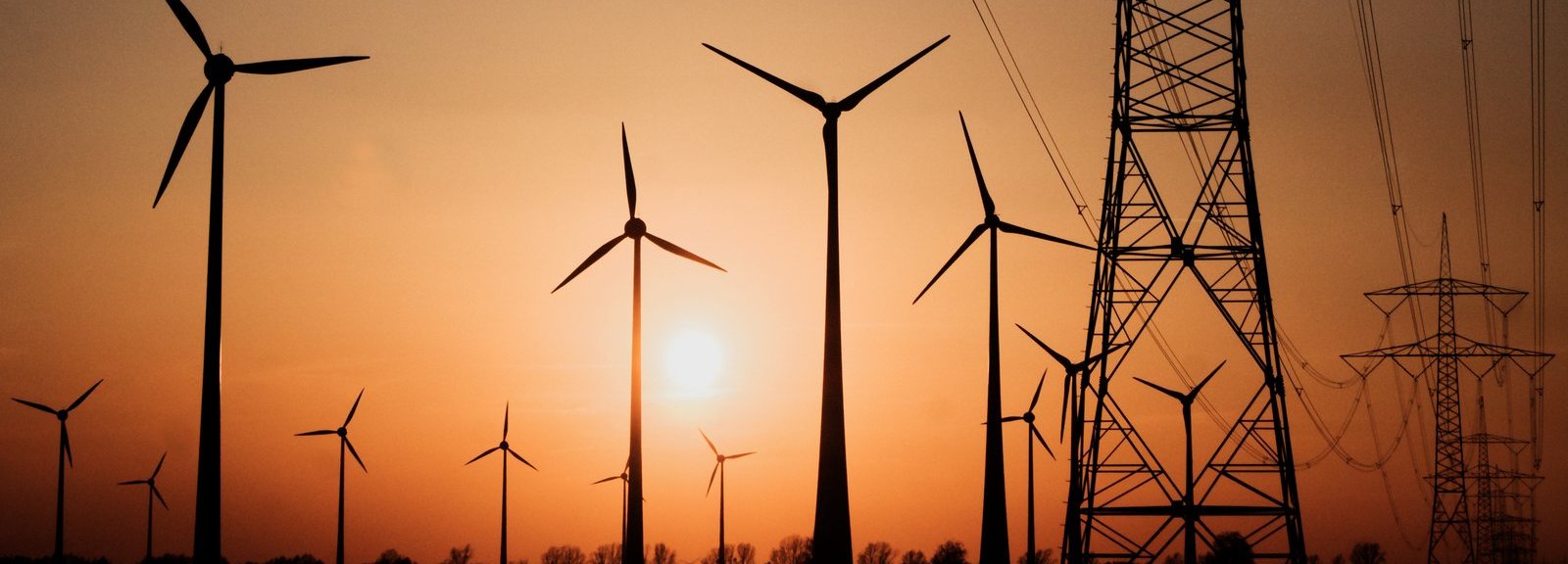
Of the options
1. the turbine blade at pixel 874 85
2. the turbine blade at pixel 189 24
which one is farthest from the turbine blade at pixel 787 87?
the turbine blade at pixel 189 24

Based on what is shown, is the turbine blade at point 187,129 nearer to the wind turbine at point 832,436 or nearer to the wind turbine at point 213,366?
the wind turbine at point 213,366

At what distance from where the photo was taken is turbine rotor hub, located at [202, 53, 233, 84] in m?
52.7

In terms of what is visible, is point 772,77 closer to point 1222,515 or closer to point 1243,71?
point 1243,71

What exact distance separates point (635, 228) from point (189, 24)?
2427 centimetres

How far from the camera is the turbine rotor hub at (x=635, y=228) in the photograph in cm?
7619

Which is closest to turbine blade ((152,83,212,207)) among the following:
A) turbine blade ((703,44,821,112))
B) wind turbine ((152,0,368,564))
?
wind turbine ((152,0,368,564))

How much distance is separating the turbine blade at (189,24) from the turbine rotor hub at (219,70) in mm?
2874

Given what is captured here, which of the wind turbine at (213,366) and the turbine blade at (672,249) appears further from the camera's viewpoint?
the turbine blade at (672,249)

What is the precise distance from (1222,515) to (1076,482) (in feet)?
Result: 21.3

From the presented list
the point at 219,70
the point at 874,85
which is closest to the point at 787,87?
the point at 874,85

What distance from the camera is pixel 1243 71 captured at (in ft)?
231

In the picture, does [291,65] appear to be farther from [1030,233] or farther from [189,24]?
[1030,233]

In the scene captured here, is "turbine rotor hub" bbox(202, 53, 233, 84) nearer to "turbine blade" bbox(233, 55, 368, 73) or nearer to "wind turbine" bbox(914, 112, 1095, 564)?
"turbine blade" bbox(233, 55, 368, 73)

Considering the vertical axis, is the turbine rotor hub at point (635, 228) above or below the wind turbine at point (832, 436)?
above
